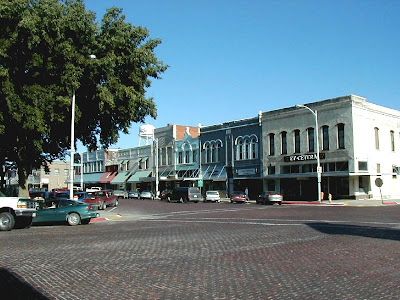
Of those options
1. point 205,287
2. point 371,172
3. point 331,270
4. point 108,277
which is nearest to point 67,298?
point 108,277

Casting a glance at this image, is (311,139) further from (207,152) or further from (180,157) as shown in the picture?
(180,157)

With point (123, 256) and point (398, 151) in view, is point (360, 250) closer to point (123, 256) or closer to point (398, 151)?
point (123, 256)

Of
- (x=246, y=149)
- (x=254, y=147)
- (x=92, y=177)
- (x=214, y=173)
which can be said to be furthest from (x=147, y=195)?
(x=92, y=177)

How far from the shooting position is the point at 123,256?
11.7 meters

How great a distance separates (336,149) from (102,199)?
2447cm

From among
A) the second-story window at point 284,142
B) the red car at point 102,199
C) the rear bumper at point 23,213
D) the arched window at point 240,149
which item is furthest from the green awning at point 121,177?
the rear bumper at point 23,213

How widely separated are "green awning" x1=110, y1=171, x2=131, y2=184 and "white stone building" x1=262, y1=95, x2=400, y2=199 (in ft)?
112

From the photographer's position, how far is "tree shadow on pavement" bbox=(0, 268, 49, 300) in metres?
7.41

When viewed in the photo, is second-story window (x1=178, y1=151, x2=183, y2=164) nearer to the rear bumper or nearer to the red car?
the red car

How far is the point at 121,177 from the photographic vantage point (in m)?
82.8

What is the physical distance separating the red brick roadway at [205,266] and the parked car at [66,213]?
706cm

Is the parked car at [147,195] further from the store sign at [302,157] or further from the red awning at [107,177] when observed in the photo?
the store sign at [302,157]

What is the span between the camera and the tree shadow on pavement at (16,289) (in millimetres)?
7411

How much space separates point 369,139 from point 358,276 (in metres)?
41.2
